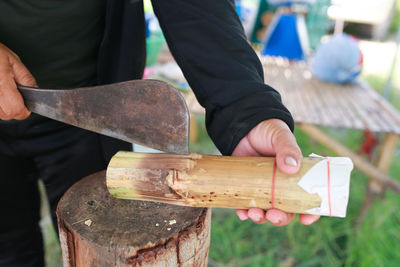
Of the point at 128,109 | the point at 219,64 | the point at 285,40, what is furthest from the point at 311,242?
the point at 285,40

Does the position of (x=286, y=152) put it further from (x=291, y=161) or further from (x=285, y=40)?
(x=285, y=40)

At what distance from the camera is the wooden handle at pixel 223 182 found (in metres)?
0.77

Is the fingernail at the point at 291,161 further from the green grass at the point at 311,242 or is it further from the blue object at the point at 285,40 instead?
the blue object at the point at 285,40

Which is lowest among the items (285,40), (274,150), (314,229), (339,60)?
(314,229)

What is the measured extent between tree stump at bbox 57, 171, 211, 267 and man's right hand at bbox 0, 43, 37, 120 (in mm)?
247

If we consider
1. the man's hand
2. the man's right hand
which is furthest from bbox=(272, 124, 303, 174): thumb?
the man's right hand

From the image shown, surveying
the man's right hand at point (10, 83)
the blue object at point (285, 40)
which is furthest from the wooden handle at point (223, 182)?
the blue object at point (285, 40)

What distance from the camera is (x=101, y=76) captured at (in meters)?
1.03

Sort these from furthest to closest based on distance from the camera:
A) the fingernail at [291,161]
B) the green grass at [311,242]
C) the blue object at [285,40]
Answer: the blue object at [285,40], the green grass at [311,242], the fingernail at [291,161]

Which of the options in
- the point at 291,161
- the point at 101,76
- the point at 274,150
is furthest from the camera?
the point at 101,76

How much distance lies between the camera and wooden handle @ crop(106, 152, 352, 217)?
0.77 meters

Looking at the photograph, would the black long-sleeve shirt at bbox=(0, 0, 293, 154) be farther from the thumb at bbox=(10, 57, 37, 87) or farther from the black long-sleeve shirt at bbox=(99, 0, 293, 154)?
the thumb at bbox=(10, 57, 37, 87)

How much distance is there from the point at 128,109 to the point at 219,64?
26 cm

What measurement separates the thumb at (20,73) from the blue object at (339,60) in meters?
2.03
